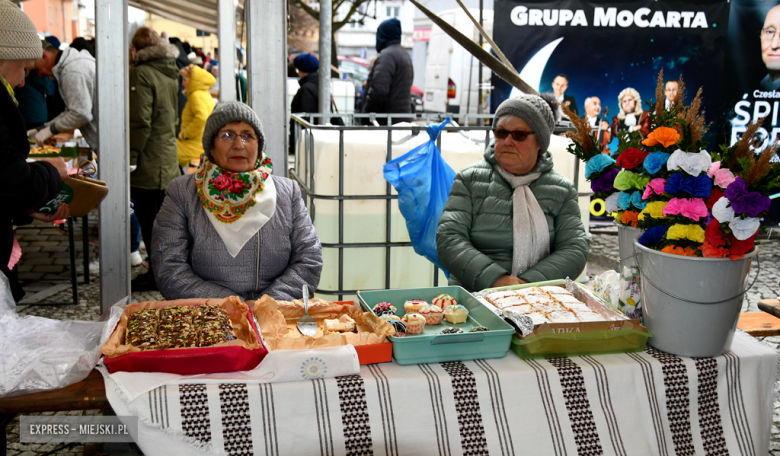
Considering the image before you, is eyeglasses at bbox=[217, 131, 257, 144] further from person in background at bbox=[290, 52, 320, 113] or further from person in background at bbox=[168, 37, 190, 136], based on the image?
person in background at bbox=[168, 37, 190, 136]

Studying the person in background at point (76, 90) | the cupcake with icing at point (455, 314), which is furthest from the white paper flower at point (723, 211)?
the person in background at point (76, 90)

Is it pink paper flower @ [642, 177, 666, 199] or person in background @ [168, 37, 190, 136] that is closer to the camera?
pink paper flower @ [642, 177, 666, 199]

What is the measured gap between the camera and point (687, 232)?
1.81 meters

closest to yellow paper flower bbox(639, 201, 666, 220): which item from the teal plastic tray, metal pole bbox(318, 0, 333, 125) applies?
the teal plastic tray

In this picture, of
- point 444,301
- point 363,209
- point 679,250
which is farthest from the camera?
point 363,209

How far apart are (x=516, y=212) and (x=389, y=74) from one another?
142 inches

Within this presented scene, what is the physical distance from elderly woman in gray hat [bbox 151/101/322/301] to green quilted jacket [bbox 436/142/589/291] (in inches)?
24.5

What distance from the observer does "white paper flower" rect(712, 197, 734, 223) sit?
5.68ft

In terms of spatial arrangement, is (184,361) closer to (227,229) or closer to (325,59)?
(227,229)

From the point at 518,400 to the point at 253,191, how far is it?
55.0 inches

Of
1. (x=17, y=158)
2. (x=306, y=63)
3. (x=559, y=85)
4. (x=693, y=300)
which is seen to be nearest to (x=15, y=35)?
(x=17, y=158)

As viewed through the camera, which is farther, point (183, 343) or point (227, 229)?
point (227, 229)

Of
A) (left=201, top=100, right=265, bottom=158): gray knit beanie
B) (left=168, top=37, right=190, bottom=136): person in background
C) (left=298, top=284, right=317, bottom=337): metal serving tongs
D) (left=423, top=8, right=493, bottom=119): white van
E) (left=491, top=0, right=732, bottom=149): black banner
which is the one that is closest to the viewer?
(left=298, top=284, right=317, bottom=337): metal serving tongs

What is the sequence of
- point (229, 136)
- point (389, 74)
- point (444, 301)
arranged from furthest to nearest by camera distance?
point (389, 74) < point (229, 136) < point (444, 301)
